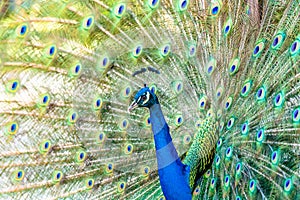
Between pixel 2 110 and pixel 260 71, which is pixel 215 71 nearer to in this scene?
pixel 260 71

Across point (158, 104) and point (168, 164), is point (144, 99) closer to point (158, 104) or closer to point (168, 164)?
point (158, 104)

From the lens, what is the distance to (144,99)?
3531mm

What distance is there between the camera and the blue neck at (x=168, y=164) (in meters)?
3.70

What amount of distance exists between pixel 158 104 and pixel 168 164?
14.3 inches

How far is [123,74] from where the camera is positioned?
13.1 ft

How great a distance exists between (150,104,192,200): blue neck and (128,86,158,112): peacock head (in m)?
0.04

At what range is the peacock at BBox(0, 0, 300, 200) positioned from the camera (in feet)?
12.3

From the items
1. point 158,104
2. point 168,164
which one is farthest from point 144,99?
point 168,164

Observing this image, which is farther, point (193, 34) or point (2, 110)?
point (193, 34)

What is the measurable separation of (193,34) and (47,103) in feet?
3.14

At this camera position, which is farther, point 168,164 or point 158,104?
point 168,164

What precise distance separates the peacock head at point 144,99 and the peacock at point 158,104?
0.01m

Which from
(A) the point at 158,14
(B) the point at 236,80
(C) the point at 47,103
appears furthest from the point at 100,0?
(B) the point at 236,80

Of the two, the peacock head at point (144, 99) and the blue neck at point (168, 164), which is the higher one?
the peacock head at point (144, 99)
